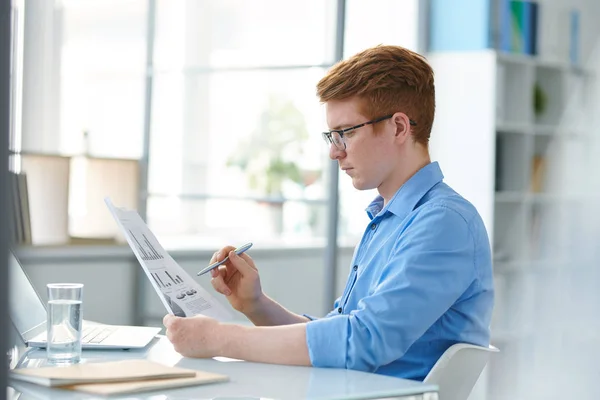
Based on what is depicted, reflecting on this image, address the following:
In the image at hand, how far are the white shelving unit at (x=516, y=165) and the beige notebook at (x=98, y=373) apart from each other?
11.9 ft

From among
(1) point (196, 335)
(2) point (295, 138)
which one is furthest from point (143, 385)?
(2) point (295, 138)

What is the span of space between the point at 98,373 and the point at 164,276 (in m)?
0.41

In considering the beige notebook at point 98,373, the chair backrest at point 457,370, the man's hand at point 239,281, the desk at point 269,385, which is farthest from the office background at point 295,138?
the beige notebook at point 98,373

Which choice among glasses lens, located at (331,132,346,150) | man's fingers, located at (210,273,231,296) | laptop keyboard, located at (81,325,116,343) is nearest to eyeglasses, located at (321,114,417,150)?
glasses lens, located at (331,132,346,150)

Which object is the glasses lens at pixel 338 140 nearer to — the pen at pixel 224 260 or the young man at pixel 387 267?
the young man at pixel 387 267

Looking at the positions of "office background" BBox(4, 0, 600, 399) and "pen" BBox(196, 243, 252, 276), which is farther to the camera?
"office background" BBox(4, 0, 600, 399)

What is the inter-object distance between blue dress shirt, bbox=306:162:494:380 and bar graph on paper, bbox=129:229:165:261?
366 millimetres

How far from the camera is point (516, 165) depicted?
498cm

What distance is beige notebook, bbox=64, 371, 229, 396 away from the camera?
1.25m

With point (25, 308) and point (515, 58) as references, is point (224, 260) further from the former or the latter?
point (515, 58)

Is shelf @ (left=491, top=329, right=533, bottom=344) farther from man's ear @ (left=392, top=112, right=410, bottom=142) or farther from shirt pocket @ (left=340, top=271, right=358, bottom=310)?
man's ear @ (left=392, top=112, right=410, bottom=142)

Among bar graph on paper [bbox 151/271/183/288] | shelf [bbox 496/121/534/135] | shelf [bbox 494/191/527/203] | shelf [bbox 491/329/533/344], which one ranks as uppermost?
shelf [bbox 496/121/534/135]

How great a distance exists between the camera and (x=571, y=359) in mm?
5074

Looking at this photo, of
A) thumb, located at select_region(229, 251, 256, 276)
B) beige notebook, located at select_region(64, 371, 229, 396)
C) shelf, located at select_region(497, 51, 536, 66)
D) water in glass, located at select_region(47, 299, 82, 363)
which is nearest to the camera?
beige notebook, located at select_region(64, 371, 229, 396)
